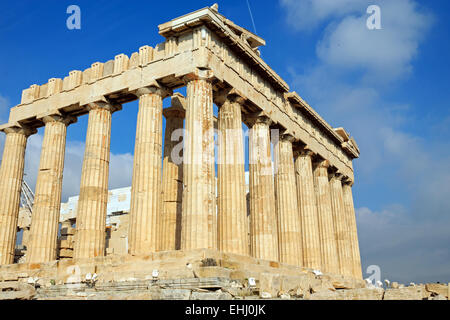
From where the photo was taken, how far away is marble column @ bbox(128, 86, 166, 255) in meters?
21.7

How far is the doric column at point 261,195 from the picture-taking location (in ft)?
82.7

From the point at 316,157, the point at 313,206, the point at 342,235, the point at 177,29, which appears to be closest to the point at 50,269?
the point at 177,29

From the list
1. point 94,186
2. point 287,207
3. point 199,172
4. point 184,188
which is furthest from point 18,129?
point 287,207

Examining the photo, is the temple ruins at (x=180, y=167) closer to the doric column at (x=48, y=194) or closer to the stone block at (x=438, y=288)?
the doric column at (x=48, y=194)

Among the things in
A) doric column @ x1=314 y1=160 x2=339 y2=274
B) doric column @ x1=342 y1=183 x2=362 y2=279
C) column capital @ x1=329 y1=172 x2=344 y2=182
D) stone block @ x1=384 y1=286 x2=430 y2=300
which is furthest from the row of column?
stone block @ x1=384 y1=286 x2=430 y2=300

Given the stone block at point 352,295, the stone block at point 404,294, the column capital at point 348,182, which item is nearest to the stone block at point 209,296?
the stone block at point 352,295

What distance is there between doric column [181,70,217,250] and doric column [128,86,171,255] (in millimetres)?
2095

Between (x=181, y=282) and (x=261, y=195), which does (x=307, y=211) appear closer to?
(x=261, y=195)

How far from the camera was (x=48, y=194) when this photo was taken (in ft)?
86.8

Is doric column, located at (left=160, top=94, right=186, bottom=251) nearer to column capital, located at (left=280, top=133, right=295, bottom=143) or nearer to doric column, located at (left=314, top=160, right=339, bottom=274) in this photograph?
column capital, located at (left=280, top=133, right=295, bottom=143)

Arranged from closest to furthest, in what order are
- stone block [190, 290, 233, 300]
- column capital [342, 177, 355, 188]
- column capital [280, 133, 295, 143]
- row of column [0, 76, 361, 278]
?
stone block [190, 290, 233, 300]
row of column [0, 76, 361, 278]
column capital [280, 133, 295, 143]
column capital [342, 177, 355, 188]

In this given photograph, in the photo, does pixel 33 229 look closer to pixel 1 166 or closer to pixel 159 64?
pixel 1 166

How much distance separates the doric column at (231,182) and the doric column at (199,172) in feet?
6.56

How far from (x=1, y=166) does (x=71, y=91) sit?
22.3 feet
